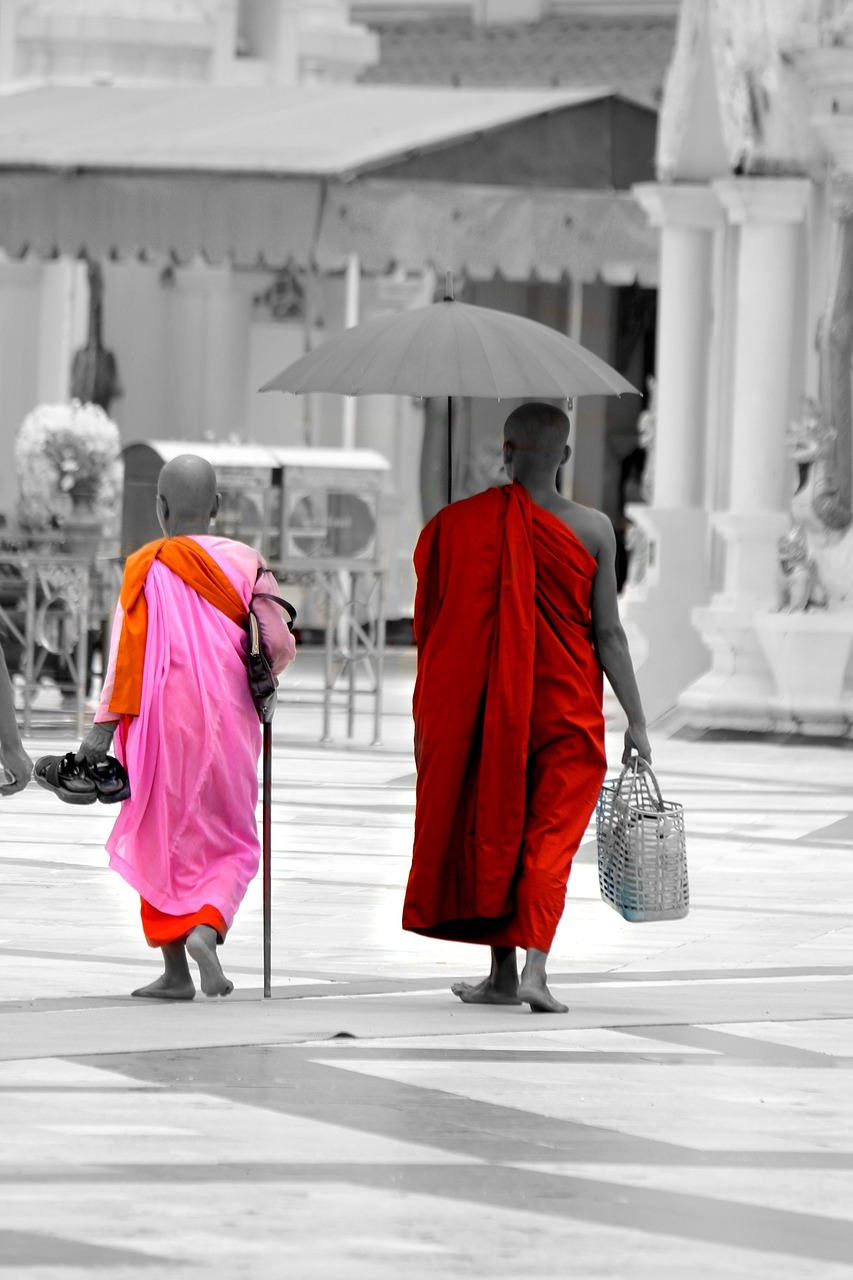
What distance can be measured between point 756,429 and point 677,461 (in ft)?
3.68

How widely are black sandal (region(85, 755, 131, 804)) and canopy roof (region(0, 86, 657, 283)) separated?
10.3m

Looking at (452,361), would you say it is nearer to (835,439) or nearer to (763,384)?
(835,439)

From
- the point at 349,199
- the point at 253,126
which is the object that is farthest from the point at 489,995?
the point at 253,126

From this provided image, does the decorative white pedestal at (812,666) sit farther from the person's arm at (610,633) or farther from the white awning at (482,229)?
the person's arm at (610,633)

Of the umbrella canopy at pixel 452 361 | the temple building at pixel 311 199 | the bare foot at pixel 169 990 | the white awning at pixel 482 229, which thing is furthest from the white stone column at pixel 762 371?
the bare foot at pixel 169 990

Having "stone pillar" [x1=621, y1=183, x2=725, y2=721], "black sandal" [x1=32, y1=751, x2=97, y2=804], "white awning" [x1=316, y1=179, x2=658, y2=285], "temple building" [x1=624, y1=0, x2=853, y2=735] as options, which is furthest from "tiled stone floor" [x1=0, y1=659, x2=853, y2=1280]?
"white awning" [x1=316, y1=179, x2=658, y2=285]

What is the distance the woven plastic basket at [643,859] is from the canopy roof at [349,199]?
405 inches

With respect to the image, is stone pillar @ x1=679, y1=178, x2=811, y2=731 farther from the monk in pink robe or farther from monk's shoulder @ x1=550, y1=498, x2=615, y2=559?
the monk in pink robe

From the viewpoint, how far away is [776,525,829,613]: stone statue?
51.8 feet

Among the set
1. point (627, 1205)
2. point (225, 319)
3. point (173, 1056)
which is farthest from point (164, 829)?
point (225, 319)

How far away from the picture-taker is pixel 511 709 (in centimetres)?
723

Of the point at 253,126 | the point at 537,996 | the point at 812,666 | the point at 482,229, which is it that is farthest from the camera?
the point at 253,126

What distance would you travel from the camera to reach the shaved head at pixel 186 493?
743cm

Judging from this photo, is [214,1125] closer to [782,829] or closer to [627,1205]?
[627,1205]
